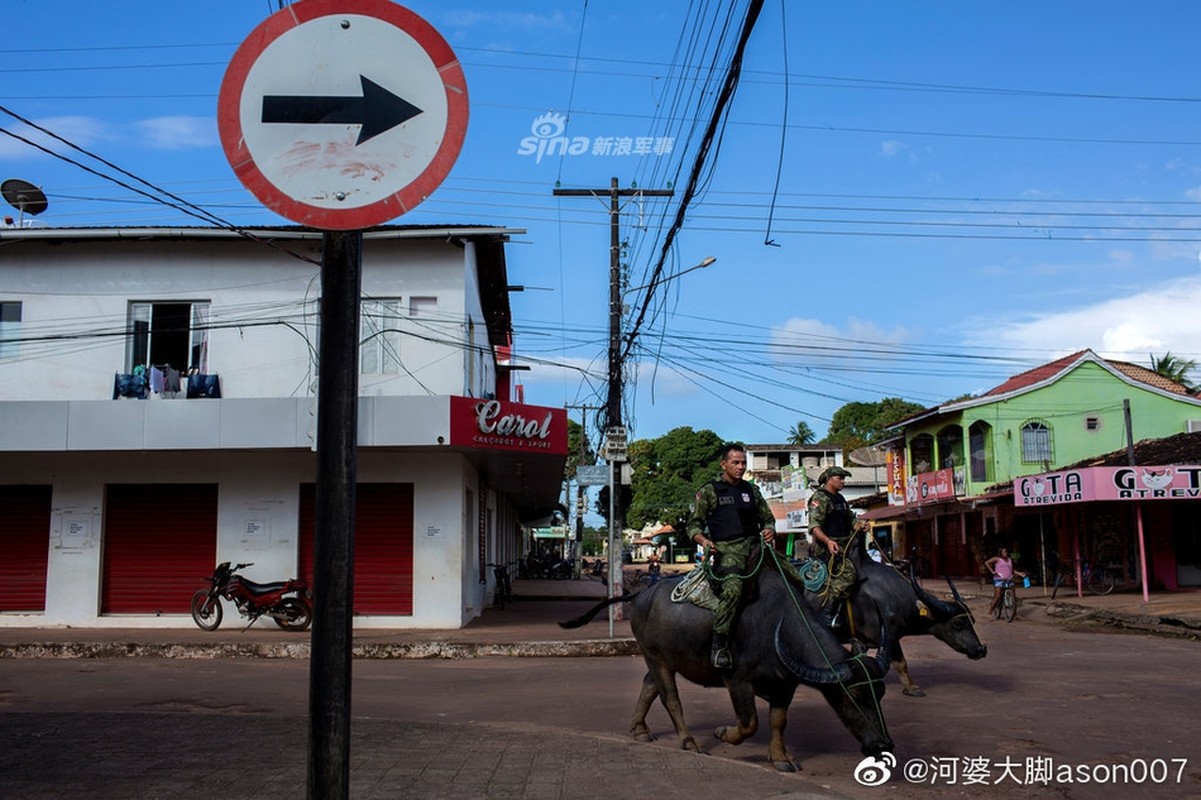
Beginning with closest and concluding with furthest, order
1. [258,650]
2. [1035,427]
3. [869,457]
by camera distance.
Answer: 1. [258,650]
2. [1035,427]
3. [869,457]

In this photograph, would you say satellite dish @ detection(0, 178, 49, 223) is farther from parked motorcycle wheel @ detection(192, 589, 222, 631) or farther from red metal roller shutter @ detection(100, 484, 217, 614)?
parked motorcycle wheel @ detection(192, 589, 222, 631)

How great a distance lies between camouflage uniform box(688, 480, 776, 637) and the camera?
290 inches

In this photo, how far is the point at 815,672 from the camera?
655 centimetres

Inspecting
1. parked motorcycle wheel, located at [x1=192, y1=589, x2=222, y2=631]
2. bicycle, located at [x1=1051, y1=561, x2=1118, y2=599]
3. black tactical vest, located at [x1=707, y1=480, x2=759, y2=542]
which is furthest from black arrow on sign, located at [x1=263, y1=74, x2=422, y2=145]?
bicycle, located at [x1=1051, y1=561, x2=1118, y2=599]

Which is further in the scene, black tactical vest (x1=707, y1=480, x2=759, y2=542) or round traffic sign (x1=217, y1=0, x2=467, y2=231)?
black tactical vest (x1=707, y1=480, x2=759, y2=542)

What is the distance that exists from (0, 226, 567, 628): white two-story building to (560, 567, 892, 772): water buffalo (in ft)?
37.9

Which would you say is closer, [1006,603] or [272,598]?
[272,598]

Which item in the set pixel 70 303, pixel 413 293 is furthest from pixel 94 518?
pixel 413 293

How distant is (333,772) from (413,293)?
58.9 ft

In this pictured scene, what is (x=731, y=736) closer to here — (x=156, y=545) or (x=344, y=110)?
(x=344, y=110)

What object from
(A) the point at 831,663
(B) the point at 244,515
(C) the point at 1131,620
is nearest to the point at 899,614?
(A) the point at 831,663

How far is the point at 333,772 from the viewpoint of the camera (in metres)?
2.88

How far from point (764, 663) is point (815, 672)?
63 centimetres

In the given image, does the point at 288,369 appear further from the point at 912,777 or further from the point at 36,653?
the point at 912,777
